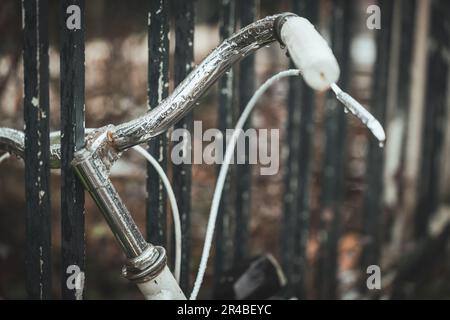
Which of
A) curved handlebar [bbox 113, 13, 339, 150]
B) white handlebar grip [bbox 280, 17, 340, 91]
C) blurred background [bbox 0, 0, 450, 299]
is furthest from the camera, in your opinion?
→ blurred background [bbox 0, 0, 450, 299]

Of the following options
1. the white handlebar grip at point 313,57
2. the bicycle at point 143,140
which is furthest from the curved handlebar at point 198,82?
the white handlebar grip at point 313,57

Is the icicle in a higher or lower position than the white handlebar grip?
lower

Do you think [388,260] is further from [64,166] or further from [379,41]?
[64,166]

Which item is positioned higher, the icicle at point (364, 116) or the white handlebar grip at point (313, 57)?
the white handlebar grip at point (313, 57)

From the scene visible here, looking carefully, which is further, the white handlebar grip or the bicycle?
the bicycle

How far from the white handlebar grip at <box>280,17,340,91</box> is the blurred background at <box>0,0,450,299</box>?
1722 millimetres

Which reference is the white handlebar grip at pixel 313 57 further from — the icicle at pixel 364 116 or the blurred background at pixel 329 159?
the blurred background at pixel 329 159

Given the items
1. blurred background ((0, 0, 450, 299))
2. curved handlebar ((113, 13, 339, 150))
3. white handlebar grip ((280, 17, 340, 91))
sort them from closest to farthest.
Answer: white handlebar grip ((280, 17, 340, 91))
curved handlebar ((113, 13, 339, 150))
blurred background ((0, 0, 450, 299))

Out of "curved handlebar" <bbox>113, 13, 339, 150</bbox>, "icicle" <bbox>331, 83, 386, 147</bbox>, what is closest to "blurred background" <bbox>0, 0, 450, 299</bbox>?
"curved handlebar" <bbox>113, 13, 339, 150</bbox>

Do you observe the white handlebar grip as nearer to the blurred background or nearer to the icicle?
the icicle

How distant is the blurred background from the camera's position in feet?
9.62

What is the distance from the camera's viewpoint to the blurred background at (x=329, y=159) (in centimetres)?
293

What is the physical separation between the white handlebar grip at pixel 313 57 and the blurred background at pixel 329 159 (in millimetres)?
1722

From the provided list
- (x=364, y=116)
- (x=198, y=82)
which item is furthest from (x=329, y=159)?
(x=364, y=116)
